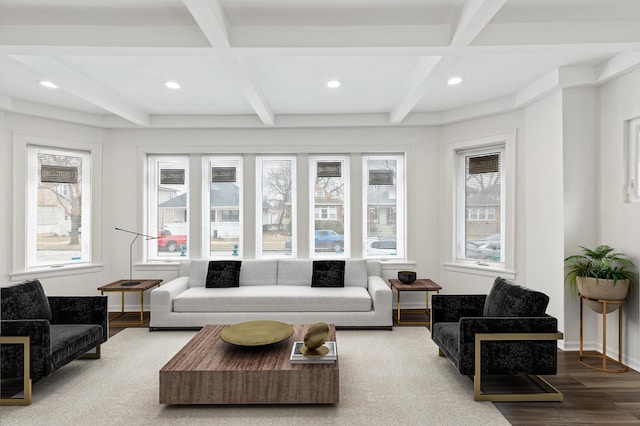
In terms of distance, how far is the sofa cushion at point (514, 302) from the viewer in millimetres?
2744

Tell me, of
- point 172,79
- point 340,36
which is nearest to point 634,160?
point 340,36

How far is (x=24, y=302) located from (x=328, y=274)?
3.16 m

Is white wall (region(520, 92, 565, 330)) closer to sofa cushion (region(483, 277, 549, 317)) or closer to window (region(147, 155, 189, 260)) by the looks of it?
sofa cushion (region(483, 277, 549, 317))

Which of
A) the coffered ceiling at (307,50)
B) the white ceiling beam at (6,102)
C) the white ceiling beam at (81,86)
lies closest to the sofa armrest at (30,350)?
the coffered ceiling at (307,50)

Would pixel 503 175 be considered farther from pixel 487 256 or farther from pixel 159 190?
pixel 159 190

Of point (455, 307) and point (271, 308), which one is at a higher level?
point (455, 307)

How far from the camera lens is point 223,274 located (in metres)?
4.75

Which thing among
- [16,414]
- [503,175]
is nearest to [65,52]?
[16,414]

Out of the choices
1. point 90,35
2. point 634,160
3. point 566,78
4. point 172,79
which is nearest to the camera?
point 90,35

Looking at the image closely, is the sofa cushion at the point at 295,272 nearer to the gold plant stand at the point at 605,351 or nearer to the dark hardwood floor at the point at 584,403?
the dark hardwood floor at the point at 584,403

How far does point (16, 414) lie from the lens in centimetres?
247

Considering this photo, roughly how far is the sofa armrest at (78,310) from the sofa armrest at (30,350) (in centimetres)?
74

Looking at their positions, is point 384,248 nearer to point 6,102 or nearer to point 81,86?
point 81,86

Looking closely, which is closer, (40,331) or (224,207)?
(40,331)
